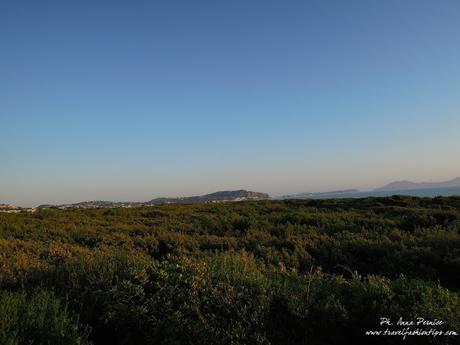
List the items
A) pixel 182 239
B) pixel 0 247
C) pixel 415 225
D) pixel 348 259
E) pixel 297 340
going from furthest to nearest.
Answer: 1. pixel 415 225
2. pixel 182 239
3. pixel 0 247
4. pixel 348 259
5. pixel 297 340

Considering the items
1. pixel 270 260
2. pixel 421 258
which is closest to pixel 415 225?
pixel 421 258

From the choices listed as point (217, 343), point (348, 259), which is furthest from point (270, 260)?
point (217, 343)

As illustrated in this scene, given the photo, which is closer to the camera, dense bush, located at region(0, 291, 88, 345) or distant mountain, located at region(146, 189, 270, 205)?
dense bush, located at region(0, 291, 88, 345)

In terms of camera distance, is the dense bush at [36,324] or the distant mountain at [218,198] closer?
the dense bush at [36,324]

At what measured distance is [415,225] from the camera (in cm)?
1514

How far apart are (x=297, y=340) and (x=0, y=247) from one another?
9.60m

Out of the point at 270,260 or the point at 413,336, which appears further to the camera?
the point at 270,260

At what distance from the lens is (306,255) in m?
10.3

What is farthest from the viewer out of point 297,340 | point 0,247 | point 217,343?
point 0,247

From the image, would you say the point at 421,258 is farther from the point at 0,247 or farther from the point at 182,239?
the point at 0,247

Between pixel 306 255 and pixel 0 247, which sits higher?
pixel 0 247

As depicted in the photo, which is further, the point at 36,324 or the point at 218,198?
the point at 218,198

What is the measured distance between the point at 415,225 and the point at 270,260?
27.1 ft

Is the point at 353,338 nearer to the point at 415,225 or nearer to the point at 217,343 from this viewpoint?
the point at 217,343
